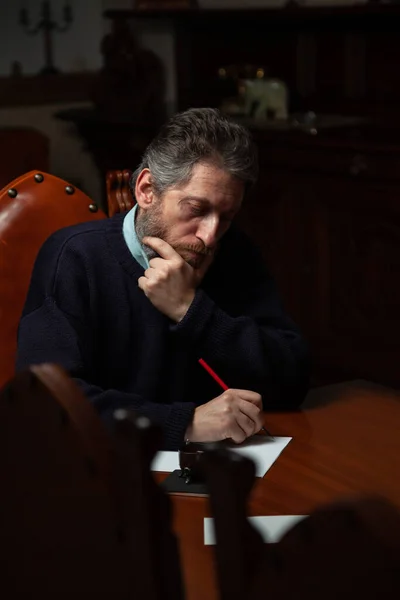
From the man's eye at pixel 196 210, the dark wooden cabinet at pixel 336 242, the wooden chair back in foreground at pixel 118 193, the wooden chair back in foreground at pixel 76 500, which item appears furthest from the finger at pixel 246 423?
the dark wooden cabinet at pixel 336 242

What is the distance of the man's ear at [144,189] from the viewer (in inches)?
66.4

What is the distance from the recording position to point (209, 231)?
1.63 meters

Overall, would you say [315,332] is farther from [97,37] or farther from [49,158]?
[97,37]

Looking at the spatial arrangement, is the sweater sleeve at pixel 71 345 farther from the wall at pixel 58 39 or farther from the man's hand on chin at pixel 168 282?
the wall at pixel 58 39

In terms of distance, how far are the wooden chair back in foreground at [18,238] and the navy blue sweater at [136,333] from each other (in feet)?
0.17

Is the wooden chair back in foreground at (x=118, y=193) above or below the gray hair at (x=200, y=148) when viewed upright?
below

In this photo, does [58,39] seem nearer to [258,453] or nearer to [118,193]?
[118,193]

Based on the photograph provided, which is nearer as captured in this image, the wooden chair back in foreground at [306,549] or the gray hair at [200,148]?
the wooden chair back in foreground at [306,549]

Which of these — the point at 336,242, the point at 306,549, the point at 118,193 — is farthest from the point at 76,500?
the point at 336,242

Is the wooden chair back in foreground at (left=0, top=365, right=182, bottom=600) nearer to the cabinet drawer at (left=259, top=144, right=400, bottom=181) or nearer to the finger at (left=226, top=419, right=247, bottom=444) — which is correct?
the finger at (left=226, top=419, right=247, bottom=444)

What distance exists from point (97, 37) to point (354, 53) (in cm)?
151

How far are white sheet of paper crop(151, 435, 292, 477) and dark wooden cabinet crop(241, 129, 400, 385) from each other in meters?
1.82

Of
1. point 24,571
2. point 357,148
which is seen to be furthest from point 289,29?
point 24,571

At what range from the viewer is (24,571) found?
68 centimetres
